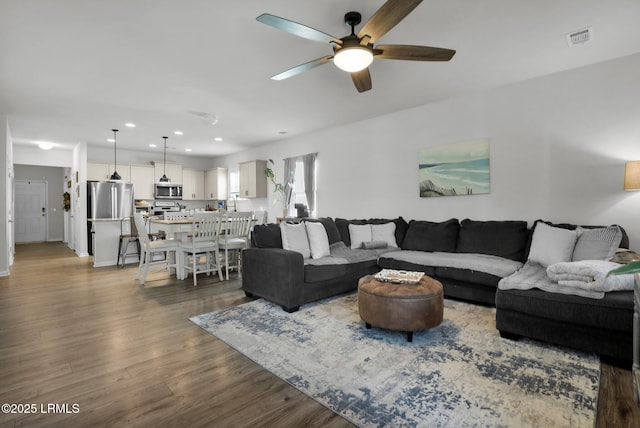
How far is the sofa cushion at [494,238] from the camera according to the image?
3654 millimetres

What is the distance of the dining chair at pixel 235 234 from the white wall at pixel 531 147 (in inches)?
79.6

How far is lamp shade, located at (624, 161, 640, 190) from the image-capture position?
114 inches

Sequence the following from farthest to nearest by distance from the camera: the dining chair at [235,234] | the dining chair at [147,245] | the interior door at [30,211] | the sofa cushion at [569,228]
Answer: the interior door at [30,211]
the dining chair at [235,234]
the dining chair at [147,245]
the sofa cushion at [569,228]

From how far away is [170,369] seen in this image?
7.12 feet

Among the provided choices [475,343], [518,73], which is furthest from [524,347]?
[518,73]

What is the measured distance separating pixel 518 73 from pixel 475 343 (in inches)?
122

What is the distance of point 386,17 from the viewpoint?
1.98 metres

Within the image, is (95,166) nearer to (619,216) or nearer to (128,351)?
(128,351)

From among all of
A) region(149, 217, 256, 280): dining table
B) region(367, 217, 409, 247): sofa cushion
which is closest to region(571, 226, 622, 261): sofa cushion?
region(367, 217, 409, 247): sofa cushion

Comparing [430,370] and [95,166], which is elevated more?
[95,166]

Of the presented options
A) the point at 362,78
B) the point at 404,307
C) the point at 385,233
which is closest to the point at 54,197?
the point at 385,233

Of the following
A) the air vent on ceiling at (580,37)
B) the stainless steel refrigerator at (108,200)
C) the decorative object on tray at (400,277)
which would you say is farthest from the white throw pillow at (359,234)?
the stainless steel refrigerator at (108,200)

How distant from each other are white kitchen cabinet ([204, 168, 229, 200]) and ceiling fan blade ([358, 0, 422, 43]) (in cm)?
716

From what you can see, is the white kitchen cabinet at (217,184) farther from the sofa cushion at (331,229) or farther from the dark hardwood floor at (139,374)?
the dark hardwood floor at (139,374)
